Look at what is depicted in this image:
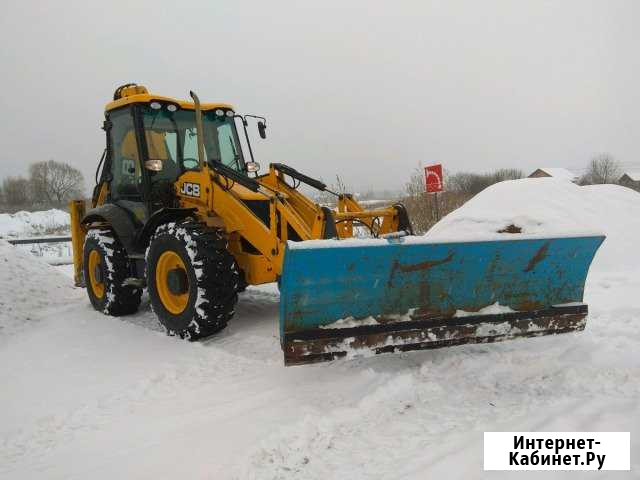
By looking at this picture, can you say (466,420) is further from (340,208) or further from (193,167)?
(193,167)

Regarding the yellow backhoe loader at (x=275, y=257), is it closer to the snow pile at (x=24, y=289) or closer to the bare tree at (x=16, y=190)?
the snow pile at (x=24, y=289)

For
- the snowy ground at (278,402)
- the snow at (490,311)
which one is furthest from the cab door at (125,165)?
the snow at (490,311)

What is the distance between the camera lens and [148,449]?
2.59 metres

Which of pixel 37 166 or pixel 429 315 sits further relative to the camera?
pixel 37 166

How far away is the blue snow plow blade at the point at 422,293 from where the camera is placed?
3.19 meters

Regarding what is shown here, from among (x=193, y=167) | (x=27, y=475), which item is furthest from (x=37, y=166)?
(x=27, y=475)

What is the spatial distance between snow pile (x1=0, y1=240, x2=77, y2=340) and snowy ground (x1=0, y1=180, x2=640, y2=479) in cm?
38

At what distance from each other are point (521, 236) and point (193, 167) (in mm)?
3558

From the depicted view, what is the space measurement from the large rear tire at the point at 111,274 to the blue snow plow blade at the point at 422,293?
3115mm

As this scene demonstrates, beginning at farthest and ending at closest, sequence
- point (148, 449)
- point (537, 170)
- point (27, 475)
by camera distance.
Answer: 1. point (537, 170)
2. point (148, 449)
3. point (27, 475)

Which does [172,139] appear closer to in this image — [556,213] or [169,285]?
[169,285]

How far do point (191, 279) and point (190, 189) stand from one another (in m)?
1.15

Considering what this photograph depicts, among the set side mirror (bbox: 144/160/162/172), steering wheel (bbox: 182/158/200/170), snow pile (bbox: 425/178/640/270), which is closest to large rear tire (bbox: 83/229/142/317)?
side mirror (bbox: 144/160/162/172)

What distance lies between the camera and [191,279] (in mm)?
4262
